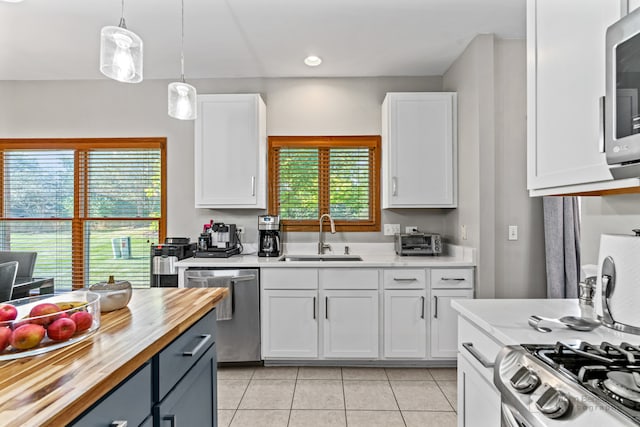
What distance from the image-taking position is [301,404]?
2576 mm

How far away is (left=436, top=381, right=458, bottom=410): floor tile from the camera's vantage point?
8.59 feet

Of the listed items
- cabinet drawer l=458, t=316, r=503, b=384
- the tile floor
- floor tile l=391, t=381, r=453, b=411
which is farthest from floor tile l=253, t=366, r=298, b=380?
cabinet drawer l=458, t=316, r=503, b=384

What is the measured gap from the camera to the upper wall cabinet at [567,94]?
3.87ft

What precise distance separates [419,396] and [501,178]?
1.75m

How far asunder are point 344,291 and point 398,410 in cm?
95

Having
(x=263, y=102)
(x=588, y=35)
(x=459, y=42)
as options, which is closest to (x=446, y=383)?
(x=588, y=35)

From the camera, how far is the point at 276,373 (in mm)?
3078

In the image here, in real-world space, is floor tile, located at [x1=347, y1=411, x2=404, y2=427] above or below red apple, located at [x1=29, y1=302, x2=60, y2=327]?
below

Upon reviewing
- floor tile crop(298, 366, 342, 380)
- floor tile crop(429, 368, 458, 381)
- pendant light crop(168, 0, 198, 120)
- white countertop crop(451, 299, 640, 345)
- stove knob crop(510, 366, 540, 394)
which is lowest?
floor tile crop(298, 366, 342, 380)

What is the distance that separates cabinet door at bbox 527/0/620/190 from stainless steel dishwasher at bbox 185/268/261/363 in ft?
7.34

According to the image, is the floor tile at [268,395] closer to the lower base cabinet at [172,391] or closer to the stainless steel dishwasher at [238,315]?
the stainless steel dishwasher at [238,315]

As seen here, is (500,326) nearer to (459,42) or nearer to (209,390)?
(209,390)

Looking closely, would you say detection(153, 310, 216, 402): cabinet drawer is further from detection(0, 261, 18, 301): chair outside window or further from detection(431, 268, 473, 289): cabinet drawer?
detection(431, 268, 473, 289): cabinet drawer

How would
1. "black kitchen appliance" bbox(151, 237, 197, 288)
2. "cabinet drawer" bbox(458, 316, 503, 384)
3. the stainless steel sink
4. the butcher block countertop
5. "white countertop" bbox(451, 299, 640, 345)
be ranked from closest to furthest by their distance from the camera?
the butcher block countertop
"white countertop" bbox(451, 299, 640, 345)
"cabinet drawer" bbox(458, 316, 503, 384)
"black kitchen appliance" bbox(151, 237, 197, 288)
the stainless steel sink
